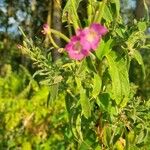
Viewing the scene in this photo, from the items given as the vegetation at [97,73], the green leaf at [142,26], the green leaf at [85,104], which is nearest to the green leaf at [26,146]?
the vegetation at [97,73]

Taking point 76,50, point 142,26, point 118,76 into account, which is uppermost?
point 142,26

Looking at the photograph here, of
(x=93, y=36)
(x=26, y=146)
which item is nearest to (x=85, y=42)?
(x=93, y=36)

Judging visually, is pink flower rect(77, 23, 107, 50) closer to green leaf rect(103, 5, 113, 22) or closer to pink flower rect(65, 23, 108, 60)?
pink flower rect(65, 23, 108, 60)

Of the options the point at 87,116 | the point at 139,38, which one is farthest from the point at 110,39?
the point at 87,116

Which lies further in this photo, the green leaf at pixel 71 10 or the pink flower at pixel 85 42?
the green leaf at pixel 71 10

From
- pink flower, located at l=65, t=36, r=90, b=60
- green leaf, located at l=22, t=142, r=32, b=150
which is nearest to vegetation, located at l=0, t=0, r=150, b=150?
pink flower, located at l=65, t=36, r=90, b=60

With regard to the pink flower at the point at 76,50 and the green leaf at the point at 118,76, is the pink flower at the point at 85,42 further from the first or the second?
the green leaf at the point at 118,76

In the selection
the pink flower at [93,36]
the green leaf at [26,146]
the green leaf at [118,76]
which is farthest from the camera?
the green leaf at [26,146]

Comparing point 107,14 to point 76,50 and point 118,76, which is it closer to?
point 118,76
